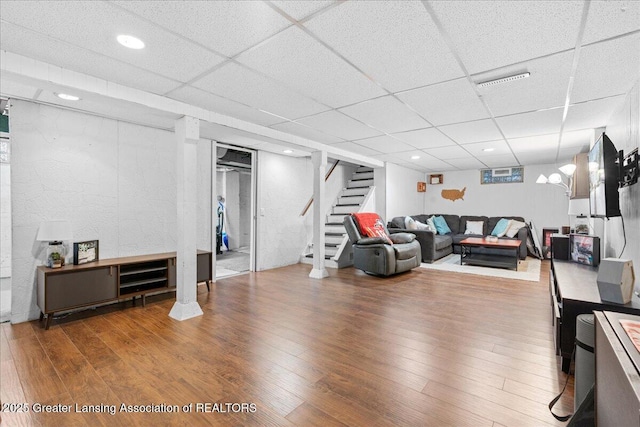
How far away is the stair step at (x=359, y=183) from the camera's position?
7630 mm

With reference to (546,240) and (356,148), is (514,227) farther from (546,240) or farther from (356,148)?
(356,148)

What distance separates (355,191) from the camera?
7559 mm

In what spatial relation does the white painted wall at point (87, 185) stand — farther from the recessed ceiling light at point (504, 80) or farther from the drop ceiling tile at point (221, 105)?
the recessed ceiling light at point (504, 80)

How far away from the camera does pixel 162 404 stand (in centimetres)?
182

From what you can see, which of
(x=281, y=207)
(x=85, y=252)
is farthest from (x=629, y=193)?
(x=85, y=252)

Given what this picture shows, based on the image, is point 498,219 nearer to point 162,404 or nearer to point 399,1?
point 399,1

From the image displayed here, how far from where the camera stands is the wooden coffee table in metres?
5.64

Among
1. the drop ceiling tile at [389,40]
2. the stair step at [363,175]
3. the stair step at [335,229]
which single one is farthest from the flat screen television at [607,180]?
the stair step at [363,175]

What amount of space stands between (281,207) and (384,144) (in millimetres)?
2405

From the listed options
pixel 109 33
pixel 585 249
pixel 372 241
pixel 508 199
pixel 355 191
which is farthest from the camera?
pixel 508 199

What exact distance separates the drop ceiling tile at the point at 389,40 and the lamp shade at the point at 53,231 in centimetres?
319

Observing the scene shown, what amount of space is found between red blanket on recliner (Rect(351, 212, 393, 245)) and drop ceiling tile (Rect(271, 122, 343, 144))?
5.07 feet

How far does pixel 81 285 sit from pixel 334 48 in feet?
11.1

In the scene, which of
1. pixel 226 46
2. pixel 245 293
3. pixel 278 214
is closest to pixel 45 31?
pixel 226 46
